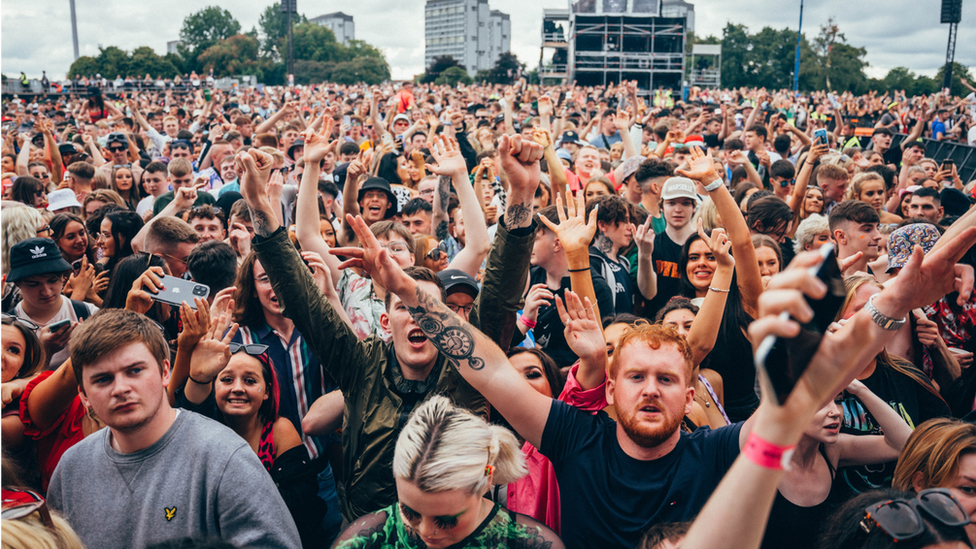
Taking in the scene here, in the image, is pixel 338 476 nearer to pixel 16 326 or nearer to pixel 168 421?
pixel 168 421

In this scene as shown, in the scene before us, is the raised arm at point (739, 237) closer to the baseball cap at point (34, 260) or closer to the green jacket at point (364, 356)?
the green jacket at point (364, 356)

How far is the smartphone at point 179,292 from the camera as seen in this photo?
299cm

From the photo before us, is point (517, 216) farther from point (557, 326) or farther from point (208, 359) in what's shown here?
point (208, 359)

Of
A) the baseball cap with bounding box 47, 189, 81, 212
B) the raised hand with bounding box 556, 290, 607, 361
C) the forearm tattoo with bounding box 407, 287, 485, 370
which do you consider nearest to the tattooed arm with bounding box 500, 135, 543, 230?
the raised hand with bounding box 556, 290, 607, 361

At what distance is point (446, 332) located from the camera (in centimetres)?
241

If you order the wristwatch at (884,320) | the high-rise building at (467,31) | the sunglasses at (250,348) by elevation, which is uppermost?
the high-rise building at (467,31)

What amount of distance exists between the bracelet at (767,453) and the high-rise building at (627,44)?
40720mm

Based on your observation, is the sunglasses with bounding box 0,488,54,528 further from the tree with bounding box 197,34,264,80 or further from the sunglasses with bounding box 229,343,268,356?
the tree with bounding box 197,34,264,80

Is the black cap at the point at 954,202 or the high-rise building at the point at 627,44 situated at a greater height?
the high-rise building at the point at 627,44

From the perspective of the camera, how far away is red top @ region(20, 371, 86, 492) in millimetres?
2732

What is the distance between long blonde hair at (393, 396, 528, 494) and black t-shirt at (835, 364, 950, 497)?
62.5 inches

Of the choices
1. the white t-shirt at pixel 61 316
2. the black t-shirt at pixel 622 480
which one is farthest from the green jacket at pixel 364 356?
the white t-shirt at pixel 61 316

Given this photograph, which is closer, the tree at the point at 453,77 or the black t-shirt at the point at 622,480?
the black t-shirt at the point at 622,480

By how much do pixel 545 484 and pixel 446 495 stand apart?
0.85 meters
